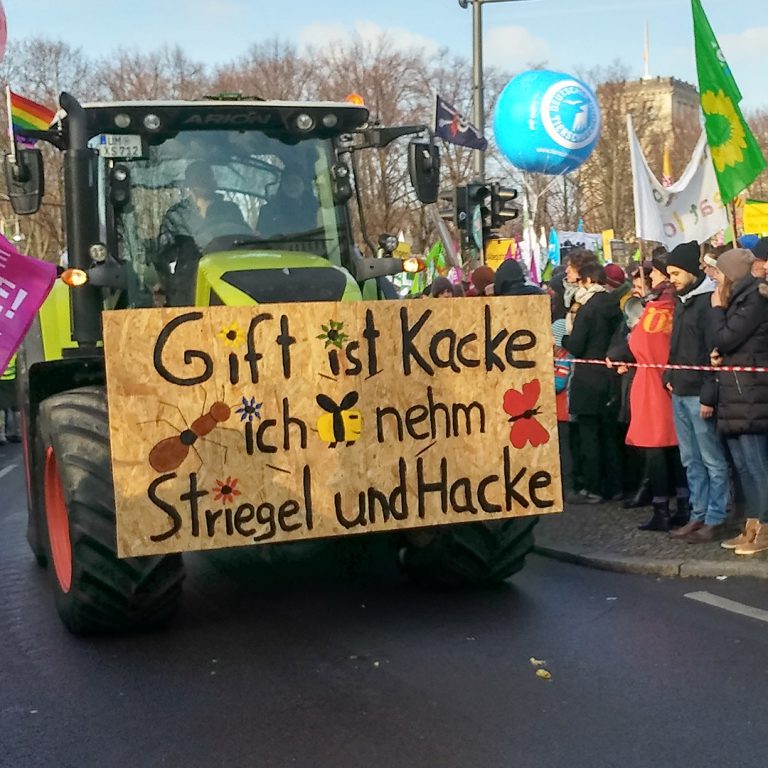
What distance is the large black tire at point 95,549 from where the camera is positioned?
221 inches

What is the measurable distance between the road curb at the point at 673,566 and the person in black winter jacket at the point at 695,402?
0.59 m

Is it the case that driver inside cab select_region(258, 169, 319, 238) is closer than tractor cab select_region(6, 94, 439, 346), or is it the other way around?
tractor cab select_region(6, 94, 439, 346)

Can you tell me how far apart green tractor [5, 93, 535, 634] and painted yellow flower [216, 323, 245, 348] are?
0.60 meters

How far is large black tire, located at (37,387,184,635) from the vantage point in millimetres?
5617

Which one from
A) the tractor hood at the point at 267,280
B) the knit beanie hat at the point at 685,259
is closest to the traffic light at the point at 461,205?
the knit beanie hat at the point at 685,259

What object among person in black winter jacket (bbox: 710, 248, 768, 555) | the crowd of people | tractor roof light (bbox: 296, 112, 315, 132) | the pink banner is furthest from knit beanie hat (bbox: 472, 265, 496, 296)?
the pink banner

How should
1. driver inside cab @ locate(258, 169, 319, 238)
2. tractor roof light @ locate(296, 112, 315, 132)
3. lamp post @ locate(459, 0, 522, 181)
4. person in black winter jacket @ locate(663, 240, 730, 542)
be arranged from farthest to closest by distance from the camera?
lamp post @ locate(459, 0, 522, 181), person in black winter jacket @ locate(663, 240, 730, 542), tractor roof light @ locate(296, 112, 315, 132), driver inside cab @ locate(258, 169, 319, 238)

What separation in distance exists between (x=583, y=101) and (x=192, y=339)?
13.7 m

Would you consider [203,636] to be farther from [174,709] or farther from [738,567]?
[738,567]

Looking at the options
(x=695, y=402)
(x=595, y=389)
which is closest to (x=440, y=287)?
(x=595, y=389)

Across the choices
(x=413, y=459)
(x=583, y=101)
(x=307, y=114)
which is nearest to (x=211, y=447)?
(x=413, y=459)

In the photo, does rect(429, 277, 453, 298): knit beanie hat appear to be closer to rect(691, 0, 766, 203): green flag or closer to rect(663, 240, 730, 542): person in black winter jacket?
rect(691, 0, 766, 203): green flag

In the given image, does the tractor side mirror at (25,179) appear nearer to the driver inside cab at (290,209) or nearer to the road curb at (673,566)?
the driver inside cab at (290,209)

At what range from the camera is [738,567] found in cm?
693
